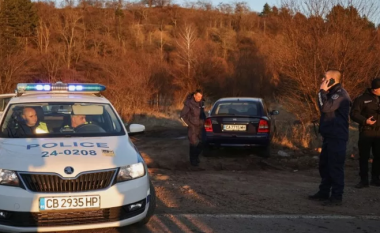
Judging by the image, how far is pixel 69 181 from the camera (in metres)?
4.43

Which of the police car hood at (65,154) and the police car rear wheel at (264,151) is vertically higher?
the police car hood at (65,154)

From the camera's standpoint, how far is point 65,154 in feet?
15.6

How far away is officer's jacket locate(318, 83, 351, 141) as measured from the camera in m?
6.05

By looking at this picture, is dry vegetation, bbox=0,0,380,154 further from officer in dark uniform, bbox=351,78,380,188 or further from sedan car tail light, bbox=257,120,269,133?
officer in dark uniform, bbox=351,78,380,188

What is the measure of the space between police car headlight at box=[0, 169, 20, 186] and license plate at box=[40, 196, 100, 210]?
0.33 m

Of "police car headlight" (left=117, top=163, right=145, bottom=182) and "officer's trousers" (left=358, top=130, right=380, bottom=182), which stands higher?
"police car headlight" (left=117, top=163, right=145, bottom=182)

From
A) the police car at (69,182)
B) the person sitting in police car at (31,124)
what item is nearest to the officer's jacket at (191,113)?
→ the police car at (69,182)

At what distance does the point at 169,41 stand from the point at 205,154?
54.1m

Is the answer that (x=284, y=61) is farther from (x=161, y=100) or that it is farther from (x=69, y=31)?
(x=69, y=31)

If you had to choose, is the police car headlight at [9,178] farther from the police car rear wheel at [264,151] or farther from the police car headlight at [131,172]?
the police car rear wheel at [264,151]

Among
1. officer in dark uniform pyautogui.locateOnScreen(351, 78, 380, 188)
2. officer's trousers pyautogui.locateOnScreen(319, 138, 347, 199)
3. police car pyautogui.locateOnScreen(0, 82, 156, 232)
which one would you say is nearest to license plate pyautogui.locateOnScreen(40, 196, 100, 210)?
police car pyautogui.locateOnScreen(0, 82, 156, 232)

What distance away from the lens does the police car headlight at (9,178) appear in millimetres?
4379

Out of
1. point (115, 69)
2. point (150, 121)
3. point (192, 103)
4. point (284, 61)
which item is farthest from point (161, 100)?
point (192, 103)

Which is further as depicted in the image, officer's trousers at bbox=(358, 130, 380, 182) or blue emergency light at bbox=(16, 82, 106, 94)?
officer's trousers at bbox=(358, 130, 380, 182)
